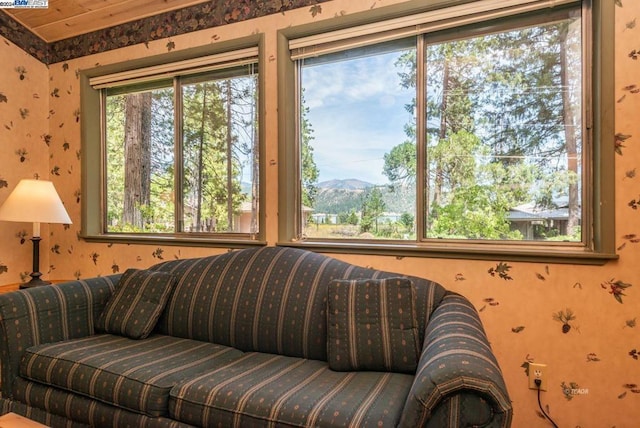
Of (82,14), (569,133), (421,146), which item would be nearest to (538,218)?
(569,133)

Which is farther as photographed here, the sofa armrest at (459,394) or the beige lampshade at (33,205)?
the beige lampshade at (33,205)

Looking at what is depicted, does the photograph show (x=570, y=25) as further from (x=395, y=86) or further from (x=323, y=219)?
(x=323, y=219)

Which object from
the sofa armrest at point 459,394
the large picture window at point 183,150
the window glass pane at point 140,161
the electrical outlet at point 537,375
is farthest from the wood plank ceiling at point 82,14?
the electrical outlet at point 537,375

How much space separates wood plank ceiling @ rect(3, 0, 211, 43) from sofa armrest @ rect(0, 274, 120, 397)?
1.89 meters

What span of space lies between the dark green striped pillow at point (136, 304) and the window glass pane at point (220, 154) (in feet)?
1.94

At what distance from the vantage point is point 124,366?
1.60 metres

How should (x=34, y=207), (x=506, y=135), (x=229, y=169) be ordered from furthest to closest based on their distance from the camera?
(x=229, y=169), (x=34, y=207), (x=506, y=135)

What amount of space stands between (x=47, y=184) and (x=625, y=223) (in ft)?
10.9

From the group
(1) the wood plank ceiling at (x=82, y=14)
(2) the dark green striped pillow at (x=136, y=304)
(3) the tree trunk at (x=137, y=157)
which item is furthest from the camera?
(3) the tree trunk at (x=137, y=157)

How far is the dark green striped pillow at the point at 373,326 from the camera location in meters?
1.58

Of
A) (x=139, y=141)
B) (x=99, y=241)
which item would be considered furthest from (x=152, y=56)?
(x=99, y=241)

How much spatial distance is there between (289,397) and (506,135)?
5.18 ft

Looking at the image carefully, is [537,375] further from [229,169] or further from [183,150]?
→ [183,150]

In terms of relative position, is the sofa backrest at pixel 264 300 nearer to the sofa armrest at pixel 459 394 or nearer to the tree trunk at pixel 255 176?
the tree trunk at pixel 255 176
